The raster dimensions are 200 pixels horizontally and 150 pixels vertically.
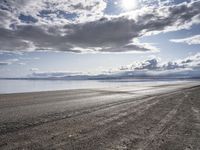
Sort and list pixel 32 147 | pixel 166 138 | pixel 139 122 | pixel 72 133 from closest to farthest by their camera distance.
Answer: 1. pixel 32 147
2. pixel 166 138
3. pixel 72 133
4. pixel 139 122

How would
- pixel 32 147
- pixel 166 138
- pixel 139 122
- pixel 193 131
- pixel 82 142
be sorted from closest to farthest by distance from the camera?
pixel 32 147 < pixel 82 142 < pixel 166 138 < pixel 193 131 < pixel 139 122

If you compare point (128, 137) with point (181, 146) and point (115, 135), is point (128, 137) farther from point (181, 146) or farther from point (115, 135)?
point (181, 146)

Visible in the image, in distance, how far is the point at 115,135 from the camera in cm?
856

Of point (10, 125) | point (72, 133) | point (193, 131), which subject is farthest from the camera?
point (10, 125)

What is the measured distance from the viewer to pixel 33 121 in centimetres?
1142

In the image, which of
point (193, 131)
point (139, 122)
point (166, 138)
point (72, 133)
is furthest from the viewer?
point (139, 122)

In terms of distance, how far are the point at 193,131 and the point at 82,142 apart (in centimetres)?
493

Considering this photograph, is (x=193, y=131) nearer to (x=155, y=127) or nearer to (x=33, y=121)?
(x=155, y=127)

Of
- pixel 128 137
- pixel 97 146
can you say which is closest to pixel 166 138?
pixel 128 137

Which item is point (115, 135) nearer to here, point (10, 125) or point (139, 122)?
point (139, 122)

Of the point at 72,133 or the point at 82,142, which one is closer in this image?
the point at 82,142

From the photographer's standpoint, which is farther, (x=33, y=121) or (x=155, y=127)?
(x=33, y=121)

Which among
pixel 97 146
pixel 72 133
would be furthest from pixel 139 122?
pixel 97 146

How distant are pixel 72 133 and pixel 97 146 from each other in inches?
77.6
